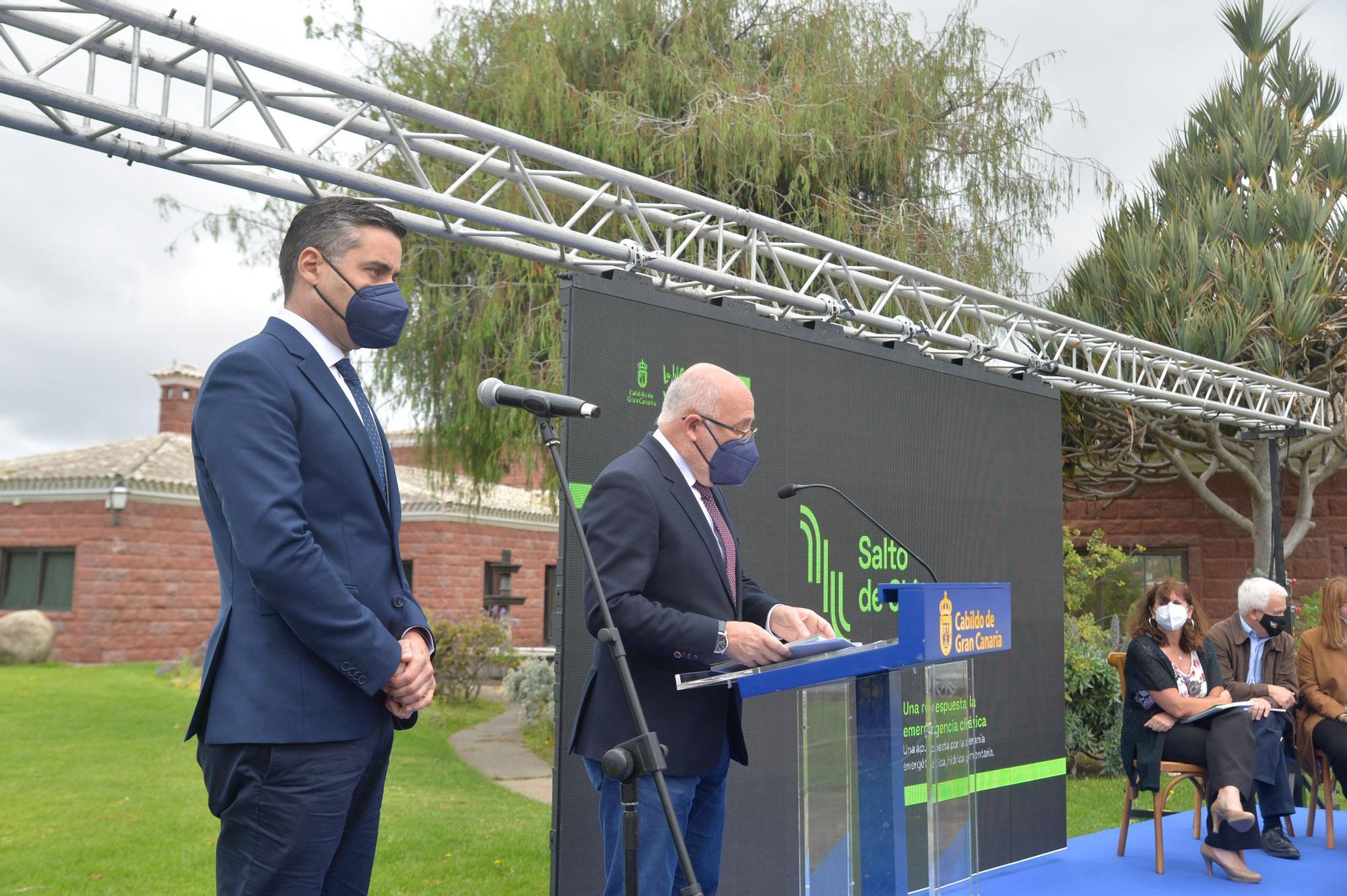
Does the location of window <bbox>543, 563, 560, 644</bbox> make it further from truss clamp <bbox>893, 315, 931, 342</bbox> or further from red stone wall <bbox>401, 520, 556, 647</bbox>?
truss clamp <bbox>893, 315, 931, 342</bbox>

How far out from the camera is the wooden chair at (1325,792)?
7051mm

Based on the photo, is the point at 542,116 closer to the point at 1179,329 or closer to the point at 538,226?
the point at 538,226

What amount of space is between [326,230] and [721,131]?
772cm

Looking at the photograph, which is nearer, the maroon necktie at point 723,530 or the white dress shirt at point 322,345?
the white dress shirt at point 322,345

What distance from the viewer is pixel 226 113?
401 cm

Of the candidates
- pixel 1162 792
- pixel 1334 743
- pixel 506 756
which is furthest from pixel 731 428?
pixel 506 756

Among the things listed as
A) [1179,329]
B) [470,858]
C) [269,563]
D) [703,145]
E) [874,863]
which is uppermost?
[703,145]

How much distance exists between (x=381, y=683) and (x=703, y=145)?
27.0ft

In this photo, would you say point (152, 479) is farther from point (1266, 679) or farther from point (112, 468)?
point (1266, 679)

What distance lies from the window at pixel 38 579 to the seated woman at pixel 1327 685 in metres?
17.6

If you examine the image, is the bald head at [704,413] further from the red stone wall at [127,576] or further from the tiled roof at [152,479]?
the red stone wall at [127,576]

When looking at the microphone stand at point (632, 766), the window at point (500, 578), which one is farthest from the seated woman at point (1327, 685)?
the window at point (500, 578)

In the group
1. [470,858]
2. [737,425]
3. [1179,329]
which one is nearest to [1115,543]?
[1179,329]

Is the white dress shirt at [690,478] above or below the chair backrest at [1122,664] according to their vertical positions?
above
